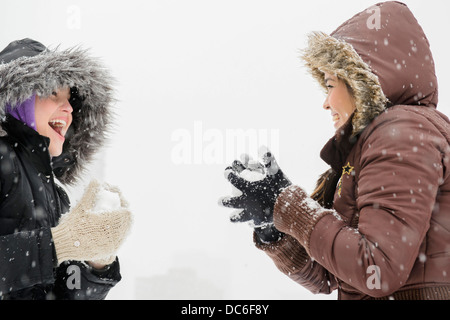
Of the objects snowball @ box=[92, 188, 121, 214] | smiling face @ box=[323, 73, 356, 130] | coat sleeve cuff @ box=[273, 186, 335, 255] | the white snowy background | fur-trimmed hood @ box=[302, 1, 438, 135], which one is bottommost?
the white snowy background

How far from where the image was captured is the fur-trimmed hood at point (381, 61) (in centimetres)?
141

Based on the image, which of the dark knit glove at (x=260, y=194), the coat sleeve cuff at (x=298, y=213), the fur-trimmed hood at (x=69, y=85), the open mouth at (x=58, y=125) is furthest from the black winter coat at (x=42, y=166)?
the coat sleeve cuff at (x=298, y=213)

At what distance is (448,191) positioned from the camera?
4.09ft

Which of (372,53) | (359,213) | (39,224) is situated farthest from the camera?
(39,224)

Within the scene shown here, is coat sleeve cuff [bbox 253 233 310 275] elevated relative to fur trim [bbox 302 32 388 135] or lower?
lower

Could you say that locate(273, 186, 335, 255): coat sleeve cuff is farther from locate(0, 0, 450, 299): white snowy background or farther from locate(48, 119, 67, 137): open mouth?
locate(48, 119, 67, 137): open mouth

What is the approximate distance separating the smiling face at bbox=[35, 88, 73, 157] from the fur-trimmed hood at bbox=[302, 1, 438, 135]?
1.06 meters

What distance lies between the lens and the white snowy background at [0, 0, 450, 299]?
47.8 feet

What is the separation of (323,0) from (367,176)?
105351mm

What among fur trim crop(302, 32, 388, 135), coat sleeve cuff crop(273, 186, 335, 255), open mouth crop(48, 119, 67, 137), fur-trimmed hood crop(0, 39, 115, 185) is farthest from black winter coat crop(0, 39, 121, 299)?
fur trim crop(302, 32, 388, 135)

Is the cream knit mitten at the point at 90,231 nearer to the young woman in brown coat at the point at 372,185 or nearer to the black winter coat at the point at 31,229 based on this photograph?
the black winter coat at the point at 31,229

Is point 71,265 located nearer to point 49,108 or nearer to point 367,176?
point 49,108

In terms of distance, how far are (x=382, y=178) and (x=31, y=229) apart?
1.21m
